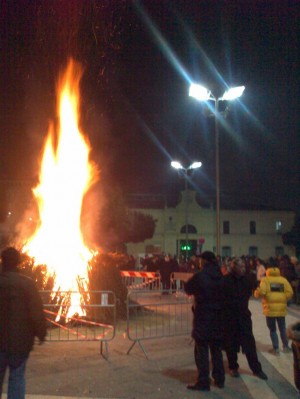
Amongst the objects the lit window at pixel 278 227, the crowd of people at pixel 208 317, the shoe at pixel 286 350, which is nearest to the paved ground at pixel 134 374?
the shoe at pixel 286 350

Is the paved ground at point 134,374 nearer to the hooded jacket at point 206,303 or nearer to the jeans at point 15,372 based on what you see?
the hooded jacket at point 206,303

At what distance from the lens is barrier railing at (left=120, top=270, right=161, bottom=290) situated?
18.6 m

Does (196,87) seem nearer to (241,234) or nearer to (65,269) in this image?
(65,269)

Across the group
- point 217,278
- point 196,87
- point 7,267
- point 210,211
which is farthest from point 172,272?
point 210,211

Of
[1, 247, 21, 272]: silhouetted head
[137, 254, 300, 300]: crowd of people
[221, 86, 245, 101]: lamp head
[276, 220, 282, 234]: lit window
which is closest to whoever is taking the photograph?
[1, 247, 21, 272]: silhouetted head

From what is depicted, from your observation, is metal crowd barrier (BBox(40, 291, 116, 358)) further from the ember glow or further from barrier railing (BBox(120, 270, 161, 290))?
barrier railing (BBox(120, 270, 161, 290))

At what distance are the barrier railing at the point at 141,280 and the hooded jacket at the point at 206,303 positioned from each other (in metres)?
9.20

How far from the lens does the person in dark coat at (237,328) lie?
7488mm

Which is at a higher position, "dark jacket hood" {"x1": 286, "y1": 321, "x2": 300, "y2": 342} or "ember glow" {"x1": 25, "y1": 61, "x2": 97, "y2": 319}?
"ember glow" {"x1": 25, "y1": 61, "x2": 97, "y2": 319}

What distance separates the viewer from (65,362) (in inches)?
331

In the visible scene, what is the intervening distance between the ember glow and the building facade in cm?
4745

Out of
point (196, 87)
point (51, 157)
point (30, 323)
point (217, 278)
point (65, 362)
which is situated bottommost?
point (65, 362)

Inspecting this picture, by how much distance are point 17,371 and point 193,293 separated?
9.14ft

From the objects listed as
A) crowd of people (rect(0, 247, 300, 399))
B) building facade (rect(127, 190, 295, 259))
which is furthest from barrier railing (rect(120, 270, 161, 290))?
building facade (rect(127, 190, 295, 259))
